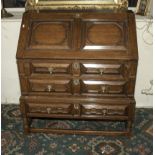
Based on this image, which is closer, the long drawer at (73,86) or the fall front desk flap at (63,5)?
the long drawer at (73,86)

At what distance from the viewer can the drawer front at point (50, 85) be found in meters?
2.19

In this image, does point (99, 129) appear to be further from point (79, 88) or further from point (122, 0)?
point (122, 0)

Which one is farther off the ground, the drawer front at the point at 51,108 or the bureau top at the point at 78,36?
the bureau top at the point at 78,36

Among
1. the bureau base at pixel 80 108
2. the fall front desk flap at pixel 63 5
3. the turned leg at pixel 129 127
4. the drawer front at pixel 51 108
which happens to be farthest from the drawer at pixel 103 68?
the fall front desk flap at pixel 63 5

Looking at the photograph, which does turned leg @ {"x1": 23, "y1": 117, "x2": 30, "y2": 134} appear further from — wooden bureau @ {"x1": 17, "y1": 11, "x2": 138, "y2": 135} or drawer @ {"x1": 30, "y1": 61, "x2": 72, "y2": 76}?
drawer @ {"x1": 30, "y1": 61, "x2": 72, "y2": 76}

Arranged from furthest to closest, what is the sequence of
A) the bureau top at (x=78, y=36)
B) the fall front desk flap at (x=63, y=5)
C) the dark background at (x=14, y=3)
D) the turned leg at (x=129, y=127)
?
the dark background at (x=14, y=3) < the fall front desk flap at (x=63, y=5) < the turned leg at (x=129, y=127) < the bureau top at (x=78, y=36)

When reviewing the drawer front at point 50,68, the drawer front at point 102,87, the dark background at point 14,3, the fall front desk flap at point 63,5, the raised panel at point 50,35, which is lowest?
the drawer front at point 102,87

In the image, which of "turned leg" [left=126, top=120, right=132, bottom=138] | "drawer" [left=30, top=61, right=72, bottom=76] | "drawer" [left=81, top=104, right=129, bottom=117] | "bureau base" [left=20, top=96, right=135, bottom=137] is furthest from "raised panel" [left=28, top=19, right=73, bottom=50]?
"turned leg" [left=126, top=120, right=132, bottom=138]

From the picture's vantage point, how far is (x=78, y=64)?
209cm

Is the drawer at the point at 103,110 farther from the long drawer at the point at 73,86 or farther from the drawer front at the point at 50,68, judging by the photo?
the drawer front at the point at 50,68

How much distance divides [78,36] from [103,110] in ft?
2.22

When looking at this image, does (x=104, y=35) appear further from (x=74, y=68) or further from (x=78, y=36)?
(x=74, y=68)

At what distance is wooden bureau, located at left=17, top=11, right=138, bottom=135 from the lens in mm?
→ 2086

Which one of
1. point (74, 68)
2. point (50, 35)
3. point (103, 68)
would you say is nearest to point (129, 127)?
point (103, 68)
